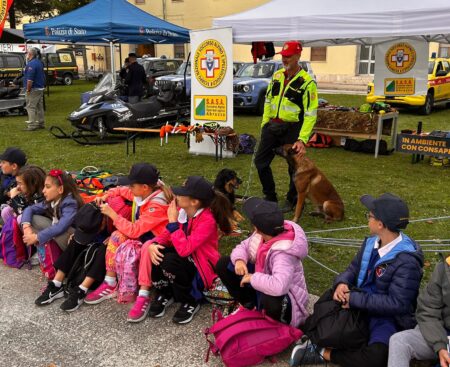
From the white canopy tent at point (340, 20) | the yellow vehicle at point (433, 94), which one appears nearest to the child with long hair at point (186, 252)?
the white canopy tent at point (340, 20)

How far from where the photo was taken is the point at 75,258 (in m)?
3.86

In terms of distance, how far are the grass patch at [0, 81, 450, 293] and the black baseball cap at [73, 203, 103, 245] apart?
55.9 inches

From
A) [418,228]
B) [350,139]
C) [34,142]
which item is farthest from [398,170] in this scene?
[34,142]

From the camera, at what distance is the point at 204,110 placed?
8297mm

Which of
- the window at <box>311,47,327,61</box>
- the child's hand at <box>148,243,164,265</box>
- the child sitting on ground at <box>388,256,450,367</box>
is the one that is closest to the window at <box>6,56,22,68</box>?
the window at <box>311,47,327,61</box>

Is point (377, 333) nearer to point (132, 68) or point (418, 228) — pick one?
point (418, 228)

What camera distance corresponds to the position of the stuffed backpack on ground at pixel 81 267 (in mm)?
3793

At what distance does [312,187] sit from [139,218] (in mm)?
2372

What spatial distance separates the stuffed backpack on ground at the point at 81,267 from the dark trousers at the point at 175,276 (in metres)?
0.59

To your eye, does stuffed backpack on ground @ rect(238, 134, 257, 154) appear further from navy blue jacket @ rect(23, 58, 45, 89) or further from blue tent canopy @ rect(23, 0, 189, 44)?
navy blue jacket @ rect(23, 58, 45, 89)

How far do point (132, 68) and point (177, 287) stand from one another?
364 inches

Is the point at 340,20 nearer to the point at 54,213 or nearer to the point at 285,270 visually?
the point at 285,270

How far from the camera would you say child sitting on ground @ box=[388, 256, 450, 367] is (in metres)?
2.41

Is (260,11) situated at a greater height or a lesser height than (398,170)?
greater
